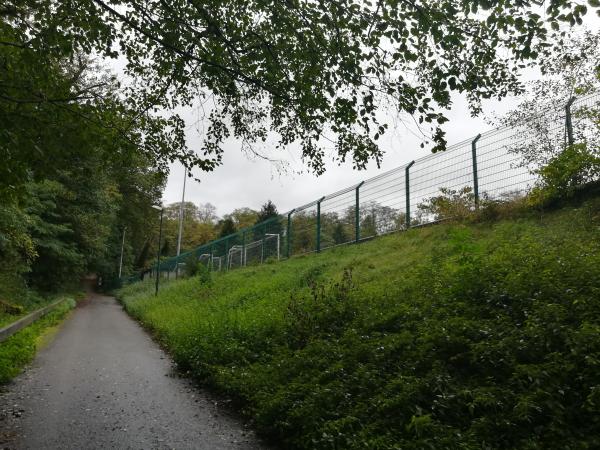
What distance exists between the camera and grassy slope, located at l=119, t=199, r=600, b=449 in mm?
3373

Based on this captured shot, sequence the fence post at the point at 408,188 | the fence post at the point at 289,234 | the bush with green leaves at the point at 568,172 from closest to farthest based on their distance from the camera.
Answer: the bush with green leaves at the point at 568,172, the fence post at the point at 408,188, the fence post at the point at 289,234

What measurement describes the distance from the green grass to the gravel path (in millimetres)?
214

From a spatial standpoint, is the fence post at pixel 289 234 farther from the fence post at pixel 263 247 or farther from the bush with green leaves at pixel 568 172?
the bush with green leaves at pixel 568 172

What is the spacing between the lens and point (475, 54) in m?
4.51

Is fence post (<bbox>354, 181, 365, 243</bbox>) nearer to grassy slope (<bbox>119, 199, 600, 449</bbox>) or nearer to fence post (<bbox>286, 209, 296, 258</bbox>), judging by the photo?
fence post (<bbox>286, 209, 296, 258</bbox>)

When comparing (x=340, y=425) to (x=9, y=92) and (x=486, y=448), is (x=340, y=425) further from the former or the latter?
(x=9, y=92)

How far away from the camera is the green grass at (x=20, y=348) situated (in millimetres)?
7570

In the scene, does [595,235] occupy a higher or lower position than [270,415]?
higher

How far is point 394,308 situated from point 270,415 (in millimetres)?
2132

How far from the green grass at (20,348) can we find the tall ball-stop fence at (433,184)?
9.35 m

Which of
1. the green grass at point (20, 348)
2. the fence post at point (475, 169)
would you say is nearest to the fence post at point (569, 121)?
the fence post at point (475, 169)

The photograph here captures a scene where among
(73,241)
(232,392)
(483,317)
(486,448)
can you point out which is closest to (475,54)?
(483,317)

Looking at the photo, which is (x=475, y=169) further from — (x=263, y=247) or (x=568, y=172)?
(x=263, y=247)

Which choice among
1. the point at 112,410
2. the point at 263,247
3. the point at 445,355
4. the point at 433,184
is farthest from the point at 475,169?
the point at 263,247
